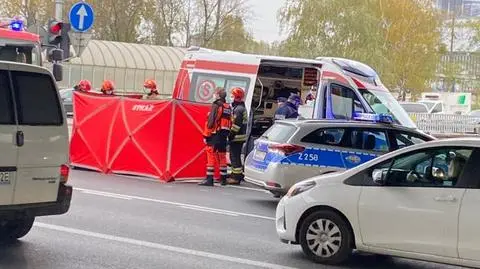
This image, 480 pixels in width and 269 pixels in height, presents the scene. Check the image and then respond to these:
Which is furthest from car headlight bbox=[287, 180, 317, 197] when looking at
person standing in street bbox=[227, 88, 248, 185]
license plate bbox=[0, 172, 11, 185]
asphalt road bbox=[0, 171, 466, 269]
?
person standing in street bbox=[227, 88, 248, 185]

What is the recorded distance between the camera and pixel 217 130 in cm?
1355

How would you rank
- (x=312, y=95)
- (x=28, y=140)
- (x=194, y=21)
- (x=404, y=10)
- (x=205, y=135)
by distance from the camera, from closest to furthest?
(x=28, y=140) < (x=205, y=135) < (x=312, y=95) < (x=404, y=10) < (x=194, y=21)

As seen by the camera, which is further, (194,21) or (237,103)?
(194,21)

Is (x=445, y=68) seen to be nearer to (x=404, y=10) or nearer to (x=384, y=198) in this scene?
(x=404, y=10)

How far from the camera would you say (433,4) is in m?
43.7

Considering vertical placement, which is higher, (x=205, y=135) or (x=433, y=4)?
(x=433, y=4)

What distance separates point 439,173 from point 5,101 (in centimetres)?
419

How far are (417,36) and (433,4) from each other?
2.67m

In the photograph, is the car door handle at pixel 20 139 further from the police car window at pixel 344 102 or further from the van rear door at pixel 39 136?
the police car window at pixel 344 102

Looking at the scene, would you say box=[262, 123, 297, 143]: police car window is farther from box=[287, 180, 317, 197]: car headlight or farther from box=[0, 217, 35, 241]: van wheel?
box=[0, 217, 35, 241]: van wheel

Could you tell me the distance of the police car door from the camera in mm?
15203

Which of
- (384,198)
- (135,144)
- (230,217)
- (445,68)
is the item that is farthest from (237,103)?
(445,68)

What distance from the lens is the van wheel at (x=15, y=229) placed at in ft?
25.9

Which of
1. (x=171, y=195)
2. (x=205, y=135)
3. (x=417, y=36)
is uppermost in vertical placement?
(x=417, y=36)
